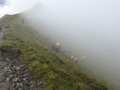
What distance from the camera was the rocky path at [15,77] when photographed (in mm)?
12008

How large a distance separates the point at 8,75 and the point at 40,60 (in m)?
3.39

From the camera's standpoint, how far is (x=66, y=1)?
157500mm

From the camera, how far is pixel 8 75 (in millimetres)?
13461

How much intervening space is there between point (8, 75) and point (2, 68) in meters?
1.40

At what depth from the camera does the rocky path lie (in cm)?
1201

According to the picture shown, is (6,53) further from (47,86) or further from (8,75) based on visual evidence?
(47,86)

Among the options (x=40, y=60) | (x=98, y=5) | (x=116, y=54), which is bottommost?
(x=116, y=54)

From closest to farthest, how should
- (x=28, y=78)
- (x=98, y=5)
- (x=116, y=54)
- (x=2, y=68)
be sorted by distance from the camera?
(x=28, y=78), (x=2, y=68), (x=116, y=54), (x=98, y=5)

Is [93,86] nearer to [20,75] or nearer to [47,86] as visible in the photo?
[47,86]

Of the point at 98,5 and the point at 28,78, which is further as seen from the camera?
the point at 98,5

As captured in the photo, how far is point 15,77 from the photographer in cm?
1318

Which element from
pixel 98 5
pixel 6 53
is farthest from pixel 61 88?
pixel 98 5

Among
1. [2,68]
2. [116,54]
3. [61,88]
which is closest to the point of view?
[61,88]

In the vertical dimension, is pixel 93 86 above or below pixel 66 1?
below
